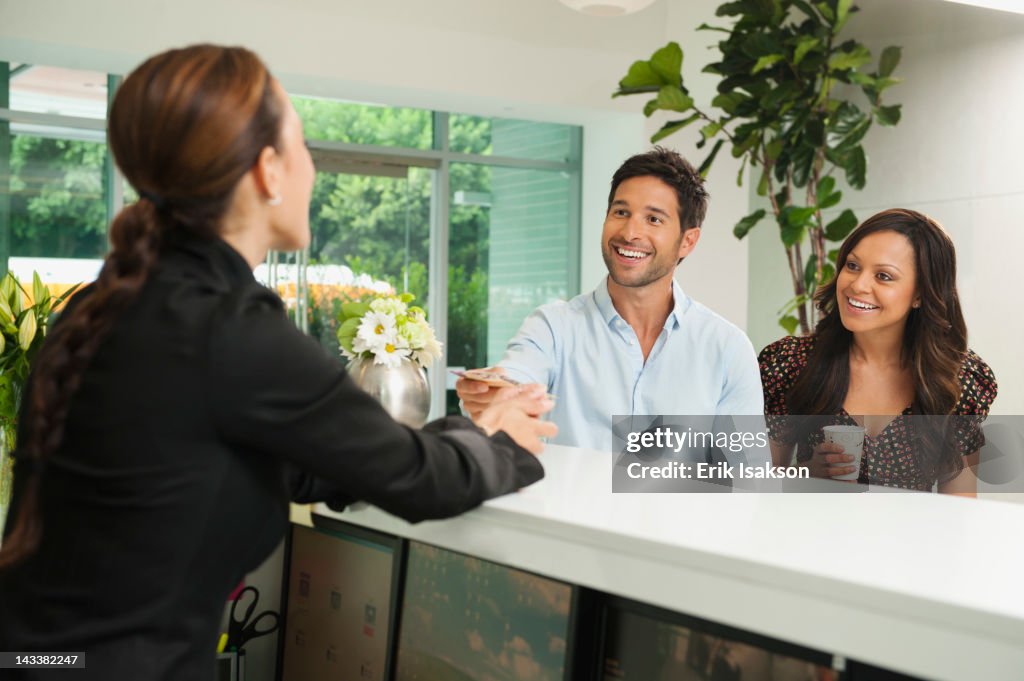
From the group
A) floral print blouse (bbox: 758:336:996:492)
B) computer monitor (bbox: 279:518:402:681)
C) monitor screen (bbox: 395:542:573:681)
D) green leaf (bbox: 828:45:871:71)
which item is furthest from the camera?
green leaf (bbox: 828:45:871:71)

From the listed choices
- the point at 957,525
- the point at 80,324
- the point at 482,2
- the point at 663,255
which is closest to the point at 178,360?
the point at 80,324

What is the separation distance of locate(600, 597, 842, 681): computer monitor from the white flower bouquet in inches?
32.8

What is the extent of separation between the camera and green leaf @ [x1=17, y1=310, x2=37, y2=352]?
2.18 metres

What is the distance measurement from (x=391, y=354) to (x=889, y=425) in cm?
135

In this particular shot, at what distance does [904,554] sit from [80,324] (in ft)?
2.77


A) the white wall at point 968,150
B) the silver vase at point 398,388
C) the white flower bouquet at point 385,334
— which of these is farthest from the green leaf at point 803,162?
the silver vase at point 398,388

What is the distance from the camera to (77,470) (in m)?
1.00

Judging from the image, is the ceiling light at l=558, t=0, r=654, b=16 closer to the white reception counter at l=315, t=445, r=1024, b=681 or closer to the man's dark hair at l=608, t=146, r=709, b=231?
the man's dark hair at l=608, t=146, r=709, b=231

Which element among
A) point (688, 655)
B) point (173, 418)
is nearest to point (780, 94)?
point (688, 655)

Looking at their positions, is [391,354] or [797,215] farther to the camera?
[797,215]

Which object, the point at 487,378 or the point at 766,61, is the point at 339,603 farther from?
the point at 766,61

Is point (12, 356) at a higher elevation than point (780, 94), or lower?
lower

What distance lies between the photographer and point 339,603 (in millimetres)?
1594

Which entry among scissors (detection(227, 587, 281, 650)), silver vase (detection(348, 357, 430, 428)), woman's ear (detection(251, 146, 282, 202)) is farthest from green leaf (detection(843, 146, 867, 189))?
woman's ear (detection(251, 146, 282, 202))
